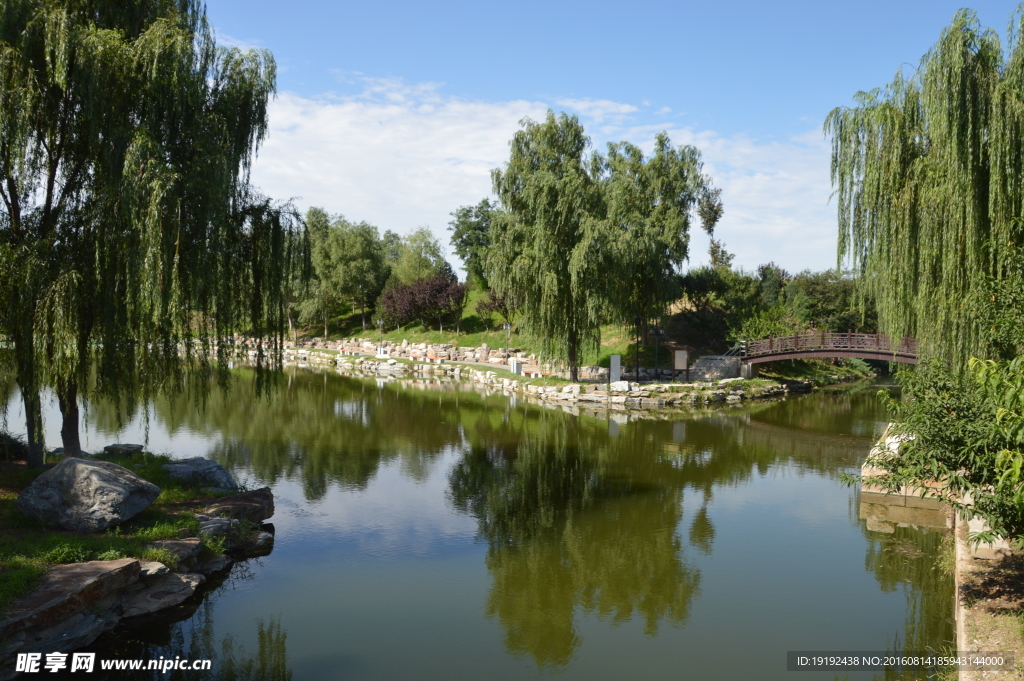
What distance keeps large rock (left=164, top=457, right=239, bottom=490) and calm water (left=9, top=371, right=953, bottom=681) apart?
128 cm

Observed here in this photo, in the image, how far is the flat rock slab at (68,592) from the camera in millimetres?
7094

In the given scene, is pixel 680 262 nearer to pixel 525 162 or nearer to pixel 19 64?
pixel 525 162

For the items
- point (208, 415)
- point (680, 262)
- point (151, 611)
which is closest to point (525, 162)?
point (680, 262)

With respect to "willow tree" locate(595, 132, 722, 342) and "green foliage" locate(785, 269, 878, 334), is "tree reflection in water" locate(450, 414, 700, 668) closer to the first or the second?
"willow tree" locate(595, 132, 722, 342)

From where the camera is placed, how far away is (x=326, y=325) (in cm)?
5725

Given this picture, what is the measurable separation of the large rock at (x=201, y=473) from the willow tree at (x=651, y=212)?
19935mm

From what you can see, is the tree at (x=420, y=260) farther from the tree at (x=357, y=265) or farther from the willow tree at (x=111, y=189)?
the willow tree at (x=111, y=189)

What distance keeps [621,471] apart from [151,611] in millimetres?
11463

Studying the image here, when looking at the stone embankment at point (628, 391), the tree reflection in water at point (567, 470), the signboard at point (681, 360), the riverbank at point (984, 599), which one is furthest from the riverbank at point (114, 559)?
the signboard at point (681, 360)

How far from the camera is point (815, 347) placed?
3338 centimetres

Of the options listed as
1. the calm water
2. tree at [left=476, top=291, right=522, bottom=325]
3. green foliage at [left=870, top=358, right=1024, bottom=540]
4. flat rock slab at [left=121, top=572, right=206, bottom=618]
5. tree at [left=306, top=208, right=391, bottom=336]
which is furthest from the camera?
tree at [left=306, top=208, right=391, bottom=336]

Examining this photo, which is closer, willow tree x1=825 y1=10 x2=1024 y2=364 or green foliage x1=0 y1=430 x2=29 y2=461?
willow tree x1=825 y1=10 x2=1024 y2=364

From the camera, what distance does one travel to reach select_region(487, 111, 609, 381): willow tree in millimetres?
28750

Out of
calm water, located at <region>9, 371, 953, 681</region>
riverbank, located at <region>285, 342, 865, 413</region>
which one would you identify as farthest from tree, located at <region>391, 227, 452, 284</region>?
calm water, located at <region>9, 371, 953, 681</region>
